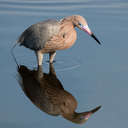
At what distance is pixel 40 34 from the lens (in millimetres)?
7145

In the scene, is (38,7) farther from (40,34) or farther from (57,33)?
(57,33)

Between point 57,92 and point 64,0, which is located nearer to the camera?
point 57,92

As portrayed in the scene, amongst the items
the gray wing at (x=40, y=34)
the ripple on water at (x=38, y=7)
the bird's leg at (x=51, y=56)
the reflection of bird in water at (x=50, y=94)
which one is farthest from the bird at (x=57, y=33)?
the ripple on water at (x=38, y=7)

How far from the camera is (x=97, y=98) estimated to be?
21.0 ft

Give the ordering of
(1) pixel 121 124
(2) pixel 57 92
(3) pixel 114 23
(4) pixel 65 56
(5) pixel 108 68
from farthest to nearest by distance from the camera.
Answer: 1. (3) pixel 114 23
2. (4) pixel 65 56
3. (5) pixel 108 68
4. (2) pixel 57 92
5. (1) pixel 121 124

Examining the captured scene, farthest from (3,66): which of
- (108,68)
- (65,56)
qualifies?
(108,68)

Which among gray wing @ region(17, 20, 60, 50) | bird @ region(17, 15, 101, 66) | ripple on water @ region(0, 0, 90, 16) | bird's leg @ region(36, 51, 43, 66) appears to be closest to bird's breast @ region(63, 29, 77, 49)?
Result: bird @ region(17, 15, 101, 66)

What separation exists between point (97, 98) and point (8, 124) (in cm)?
136

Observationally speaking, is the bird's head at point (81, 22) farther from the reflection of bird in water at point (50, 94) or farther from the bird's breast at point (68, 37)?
the reflection of bird in water at point (50, 94)

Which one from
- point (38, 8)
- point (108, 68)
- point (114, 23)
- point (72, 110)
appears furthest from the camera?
point (38, 8)

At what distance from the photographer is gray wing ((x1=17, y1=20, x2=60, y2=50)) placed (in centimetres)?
703

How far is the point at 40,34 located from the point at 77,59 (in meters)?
0.88

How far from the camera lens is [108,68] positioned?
24.0 feet

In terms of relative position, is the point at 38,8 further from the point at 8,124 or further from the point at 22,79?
the point at 8,124
